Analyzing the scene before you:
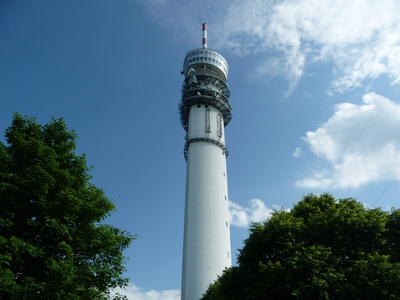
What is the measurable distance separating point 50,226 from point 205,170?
4200 cm

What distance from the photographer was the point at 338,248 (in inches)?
997

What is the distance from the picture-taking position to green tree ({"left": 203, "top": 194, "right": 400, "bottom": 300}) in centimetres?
2236

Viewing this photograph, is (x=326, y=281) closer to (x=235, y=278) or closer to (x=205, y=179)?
(x=235, y=278)

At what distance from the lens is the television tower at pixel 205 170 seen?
163 feet

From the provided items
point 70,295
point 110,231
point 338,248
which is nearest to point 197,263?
point 338,248

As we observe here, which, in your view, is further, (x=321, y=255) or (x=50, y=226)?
(x=321, y=255)

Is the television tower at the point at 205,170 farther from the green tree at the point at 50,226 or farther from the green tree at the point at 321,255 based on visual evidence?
the green tree at the point at 50,226

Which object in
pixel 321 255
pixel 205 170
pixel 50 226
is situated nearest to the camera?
pixel 50 226

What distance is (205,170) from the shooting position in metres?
58.4

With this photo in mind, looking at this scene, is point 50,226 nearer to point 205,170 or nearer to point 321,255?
point 321,255

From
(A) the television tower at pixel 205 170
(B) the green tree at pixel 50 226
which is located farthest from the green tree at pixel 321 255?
(A) the television tower at pixel 205 170

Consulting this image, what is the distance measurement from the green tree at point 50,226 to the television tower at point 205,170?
3096 cm

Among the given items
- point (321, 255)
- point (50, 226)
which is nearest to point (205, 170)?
point (321, 255)

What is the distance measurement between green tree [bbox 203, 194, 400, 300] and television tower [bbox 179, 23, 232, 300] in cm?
2179
